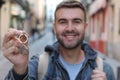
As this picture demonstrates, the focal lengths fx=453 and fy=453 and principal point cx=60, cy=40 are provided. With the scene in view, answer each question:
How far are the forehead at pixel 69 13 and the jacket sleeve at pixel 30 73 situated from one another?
13.2 inches

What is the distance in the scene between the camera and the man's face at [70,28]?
3.01 m

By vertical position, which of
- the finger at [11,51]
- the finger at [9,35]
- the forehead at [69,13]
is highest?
the forehead at [69,13]

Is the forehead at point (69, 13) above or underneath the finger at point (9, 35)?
above

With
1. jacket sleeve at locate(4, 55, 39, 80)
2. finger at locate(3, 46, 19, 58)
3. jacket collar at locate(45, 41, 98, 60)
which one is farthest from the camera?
jacket collar at locate(45, 41, 98, 60)

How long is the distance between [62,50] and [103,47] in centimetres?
2432

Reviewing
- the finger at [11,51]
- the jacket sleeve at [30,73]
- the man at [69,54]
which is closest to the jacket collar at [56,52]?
the man at [69,54]

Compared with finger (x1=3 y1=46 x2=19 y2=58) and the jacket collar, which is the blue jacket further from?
finger (x1=3 y1=46 x2=19 y2=58)

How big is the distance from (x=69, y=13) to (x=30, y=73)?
48 cm

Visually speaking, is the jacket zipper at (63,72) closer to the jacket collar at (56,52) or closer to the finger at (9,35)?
the jacket collar at (56,52)

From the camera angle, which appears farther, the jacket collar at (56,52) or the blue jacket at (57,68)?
the jacket collar at (56,52)

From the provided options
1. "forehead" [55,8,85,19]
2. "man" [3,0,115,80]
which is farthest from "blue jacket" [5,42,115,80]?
"forehead" [55,8,85,19]

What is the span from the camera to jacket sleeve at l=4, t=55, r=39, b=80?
269cm

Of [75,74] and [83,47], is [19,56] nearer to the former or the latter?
[75,74]

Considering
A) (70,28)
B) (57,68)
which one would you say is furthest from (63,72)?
(70,28)
